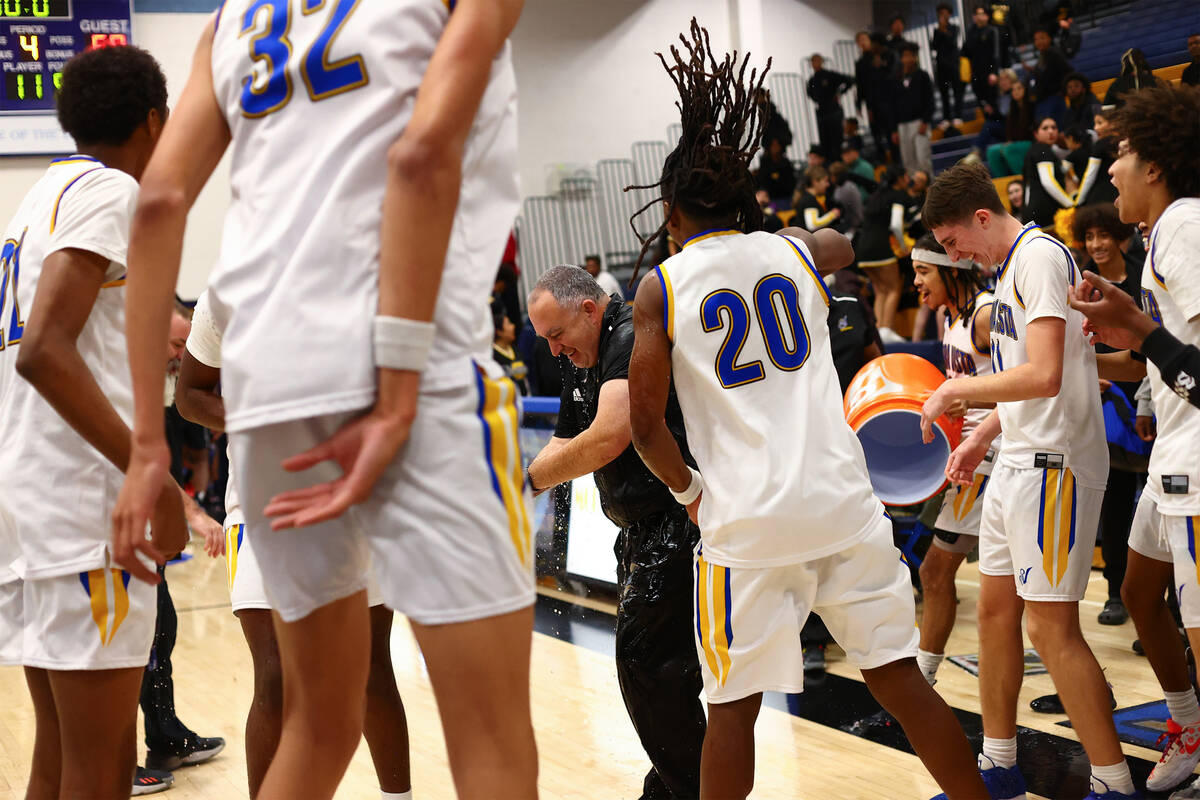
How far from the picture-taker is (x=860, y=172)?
1460 cm

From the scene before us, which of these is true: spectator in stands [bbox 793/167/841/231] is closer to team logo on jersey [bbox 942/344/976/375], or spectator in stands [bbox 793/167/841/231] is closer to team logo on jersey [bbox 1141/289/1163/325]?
team logo on jersey [bbox 942/344/976/375]

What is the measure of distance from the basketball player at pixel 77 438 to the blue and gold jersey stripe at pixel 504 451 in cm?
97

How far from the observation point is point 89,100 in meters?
2.46

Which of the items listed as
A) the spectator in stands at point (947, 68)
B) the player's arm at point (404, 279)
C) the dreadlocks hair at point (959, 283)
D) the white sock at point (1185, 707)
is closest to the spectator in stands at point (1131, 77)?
the dreadlocks hair at point (959, 283)

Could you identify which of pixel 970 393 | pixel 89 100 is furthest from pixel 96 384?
pixel 970 393

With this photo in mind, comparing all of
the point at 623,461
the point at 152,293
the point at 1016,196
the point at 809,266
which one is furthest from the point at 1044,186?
the point at 152,293

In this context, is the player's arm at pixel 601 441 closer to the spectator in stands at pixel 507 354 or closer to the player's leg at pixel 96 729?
the player's leg at pixel 96 729

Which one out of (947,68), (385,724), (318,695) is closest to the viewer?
(318,695)

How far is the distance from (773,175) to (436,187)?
15.3m

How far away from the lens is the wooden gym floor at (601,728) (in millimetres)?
4051

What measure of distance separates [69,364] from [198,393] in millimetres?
1151

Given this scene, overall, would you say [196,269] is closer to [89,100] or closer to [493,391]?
[89,100]

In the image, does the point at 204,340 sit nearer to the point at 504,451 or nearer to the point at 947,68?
the point at 504,451

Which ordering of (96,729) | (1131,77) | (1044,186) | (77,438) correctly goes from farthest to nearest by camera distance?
(1044,186)
(1131,77)
(77,438)
(96,729)
